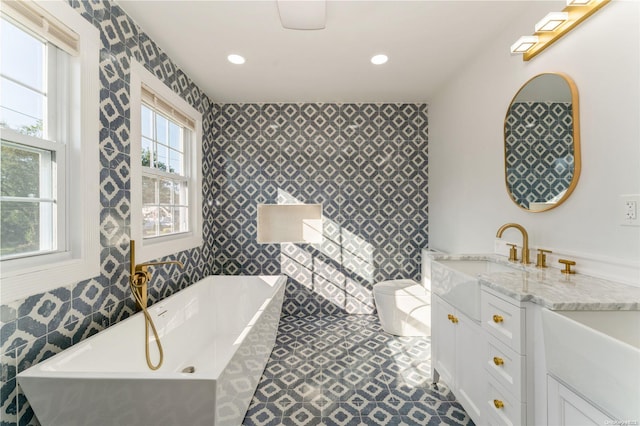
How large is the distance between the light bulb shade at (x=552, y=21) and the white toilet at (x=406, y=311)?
7.78ft

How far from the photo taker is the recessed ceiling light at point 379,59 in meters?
2.54

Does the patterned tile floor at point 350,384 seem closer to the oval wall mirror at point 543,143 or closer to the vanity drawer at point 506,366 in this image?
the vanity drawer at point 506,366

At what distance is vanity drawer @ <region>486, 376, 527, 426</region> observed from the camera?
4.01 ft

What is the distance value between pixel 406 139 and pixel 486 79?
133cm

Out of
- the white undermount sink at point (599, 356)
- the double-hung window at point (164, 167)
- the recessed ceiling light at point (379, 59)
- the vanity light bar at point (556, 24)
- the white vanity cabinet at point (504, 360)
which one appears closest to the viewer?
the white undermount sink at point (599, 356)

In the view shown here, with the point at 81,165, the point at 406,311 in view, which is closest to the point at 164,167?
the point at 81,165

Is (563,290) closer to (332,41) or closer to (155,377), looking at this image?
(155,377)

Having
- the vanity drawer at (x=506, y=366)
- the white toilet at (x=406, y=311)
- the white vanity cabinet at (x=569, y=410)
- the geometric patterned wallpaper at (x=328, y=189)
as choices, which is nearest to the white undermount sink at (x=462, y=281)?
the vanity drawer at (x=506, y=366)

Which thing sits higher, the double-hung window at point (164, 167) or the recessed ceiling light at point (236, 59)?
the recessed ceiling light at point (236, 59)

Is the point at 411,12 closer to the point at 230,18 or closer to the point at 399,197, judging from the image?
the point at 230,18

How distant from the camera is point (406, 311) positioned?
3.01 meters

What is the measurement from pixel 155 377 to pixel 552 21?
2.59 meters

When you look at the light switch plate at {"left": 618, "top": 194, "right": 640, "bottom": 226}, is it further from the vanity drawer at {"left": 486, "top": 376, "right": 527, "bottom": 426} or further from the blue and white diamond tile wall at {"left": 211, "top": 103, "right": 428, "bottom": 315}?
→ the blue and white diamond tile wall at {"left": 211, "top": 103, "right": 428, "bottom": 315}

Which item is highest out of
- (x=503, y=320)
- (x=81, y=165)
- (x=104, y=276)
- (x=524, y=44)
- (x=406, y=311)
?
(x=524, y=44)
